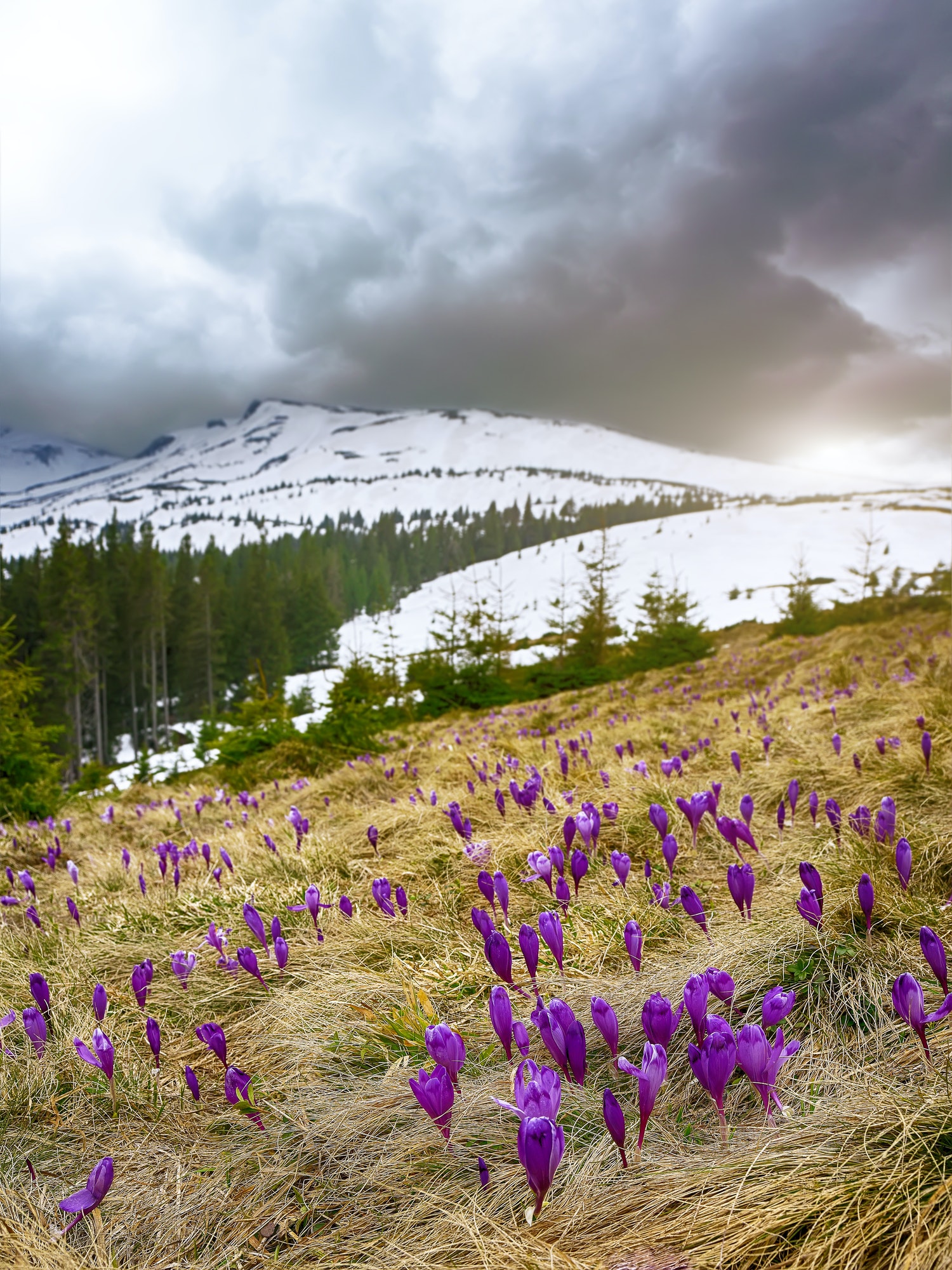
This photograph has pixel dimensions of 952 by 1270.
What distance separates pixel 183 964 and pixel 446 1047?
137cm

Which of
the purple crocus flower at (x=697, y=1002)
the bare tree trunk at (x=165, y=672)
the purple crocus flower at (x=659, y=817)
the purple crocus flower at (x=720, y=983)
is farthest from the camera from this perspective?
the bare tree trunk at (x=165, y=672)

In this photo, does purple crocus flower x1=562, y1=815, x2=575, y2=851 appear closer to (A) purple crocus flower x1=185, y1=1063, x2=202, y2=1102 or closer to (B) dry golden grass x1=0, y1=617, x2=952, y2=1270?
(B) dry golden grass x1=0, y1=617, x2=952, y2=1270

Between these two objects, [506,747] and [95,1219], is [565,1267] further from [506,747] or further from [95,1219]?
[506,747]

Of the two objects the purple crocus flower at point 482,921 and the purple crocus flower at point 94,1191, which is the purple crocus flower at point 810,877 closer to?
the purple crocus flower at point 482,921

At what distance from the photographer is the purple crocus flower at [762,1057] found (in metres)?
1.20

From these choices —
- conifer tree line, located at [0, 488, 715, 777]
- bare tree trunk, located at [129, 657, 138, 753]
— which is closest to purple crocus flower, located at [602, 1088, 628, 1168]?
conifer tree line, located at [0, 488, 715, 777]

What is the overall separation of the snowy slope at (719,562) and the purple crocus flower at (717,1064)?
25.6 meters

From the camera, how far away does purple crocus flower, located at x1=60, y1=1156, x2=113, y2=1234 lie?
1.20 metres

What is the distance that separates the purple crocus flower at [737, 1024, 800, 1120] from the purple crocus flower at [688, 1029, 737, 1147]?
23 mm

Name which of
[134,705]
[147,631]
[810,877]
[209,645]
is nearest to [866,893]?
[810,877]

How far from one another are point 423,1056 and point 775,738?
390cm

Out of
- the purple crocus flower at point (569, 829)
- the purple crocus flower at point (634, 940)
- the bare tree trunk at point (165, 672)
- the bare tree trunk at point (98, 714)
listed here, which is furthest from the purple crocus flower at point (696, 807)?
the bare tree trunk at point (165, 672)

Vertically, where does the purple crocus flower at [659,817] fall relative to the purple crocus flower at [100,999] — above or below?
above

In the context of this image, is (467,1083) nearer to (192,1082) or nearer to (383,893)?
(192,1082)
